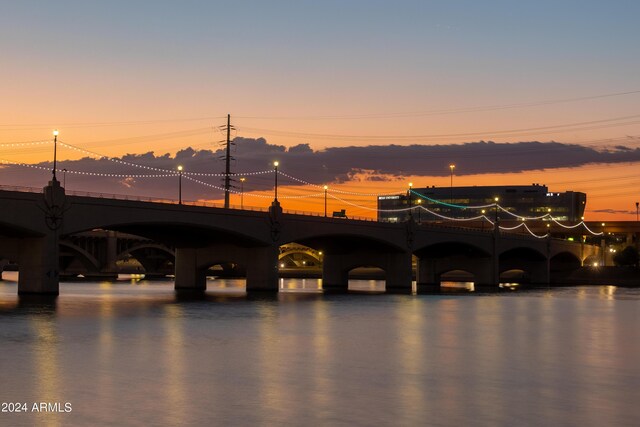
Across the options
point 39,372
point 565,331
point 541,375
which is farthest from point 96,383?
point 565,331

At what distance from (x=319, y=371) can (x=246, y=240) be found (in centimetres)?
6504

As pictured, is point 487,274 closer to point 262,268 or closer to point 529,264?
point 529,264

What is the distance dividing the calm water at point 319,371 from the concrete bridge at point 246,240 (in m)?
18.5

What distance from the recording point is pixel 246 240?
91750mm

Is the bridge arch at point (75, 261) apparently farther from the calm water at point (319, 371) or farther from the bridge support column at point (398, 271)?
the calm water at point (319, 371)

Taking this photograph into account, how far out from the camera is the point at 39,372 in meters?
26.1

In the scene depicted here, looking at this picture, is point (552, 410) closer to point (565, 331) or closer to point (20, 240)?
point (565, 331)

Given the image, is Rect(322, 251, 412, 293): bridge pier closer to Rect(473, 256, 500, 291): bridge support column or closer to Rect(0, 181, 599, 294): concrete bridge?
Rect(0, 181, 599, 294): concrete bridge

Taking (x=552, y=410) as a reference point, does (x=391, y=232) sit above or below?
above

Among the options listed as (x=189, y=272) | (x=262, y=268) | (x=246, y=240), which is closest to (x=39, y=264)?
(x=246, y=240)

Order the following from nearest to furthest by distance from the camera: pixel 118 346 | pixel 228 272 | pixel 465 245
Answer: pixel 118 346, pixel 465 245, pixel 228 272

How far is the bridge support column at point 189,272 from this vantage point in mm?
101500

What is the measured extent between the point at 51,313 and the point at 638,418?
41.1m

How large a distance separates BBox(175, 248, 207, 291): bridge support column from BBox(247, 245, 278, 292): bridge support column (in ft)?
24.3
